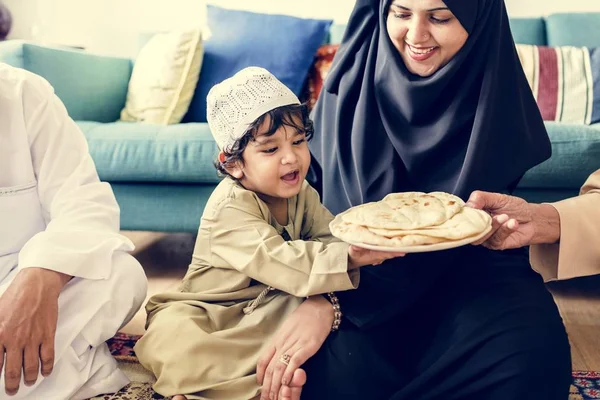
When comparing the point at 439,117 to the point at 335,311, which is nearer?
Result: the point at 335,311

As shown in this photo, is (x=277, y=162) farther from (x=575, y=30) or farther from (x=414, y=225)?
(x=575, y=30)

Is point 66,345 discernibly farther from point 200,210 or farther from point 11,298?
point 200,210

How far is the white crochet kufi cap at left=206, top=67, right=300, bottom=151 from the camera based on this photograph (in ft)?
4.20

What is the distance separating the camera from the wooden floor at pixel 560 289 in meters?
1.72

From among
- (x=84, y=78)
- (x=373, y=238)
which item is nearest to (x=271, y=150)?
(x=373, y=238)

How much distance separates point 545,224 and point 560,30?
6.82 feet

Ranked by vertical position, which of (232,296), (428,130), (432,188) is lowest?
(232,296)

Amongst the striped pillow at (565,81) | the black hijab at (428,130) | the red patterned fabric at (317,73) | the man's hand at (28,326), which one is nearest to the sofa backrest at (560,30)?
the striped pillow at (565,81)

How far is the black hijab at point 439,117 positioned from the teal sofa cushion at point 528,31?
1719mm

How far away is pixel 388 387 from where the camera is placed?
121 cm

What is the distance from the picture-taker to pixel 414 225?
1.08 metres

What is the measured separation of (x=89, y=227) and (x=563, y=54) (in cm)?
228

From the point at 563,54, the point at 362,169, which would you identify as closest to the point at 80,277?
the point at 362,169

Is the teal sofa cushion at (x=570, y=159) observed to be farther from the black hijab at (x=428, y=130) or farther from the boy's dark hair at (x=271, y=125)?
the boy's dark hair at (x=271, y=125)
